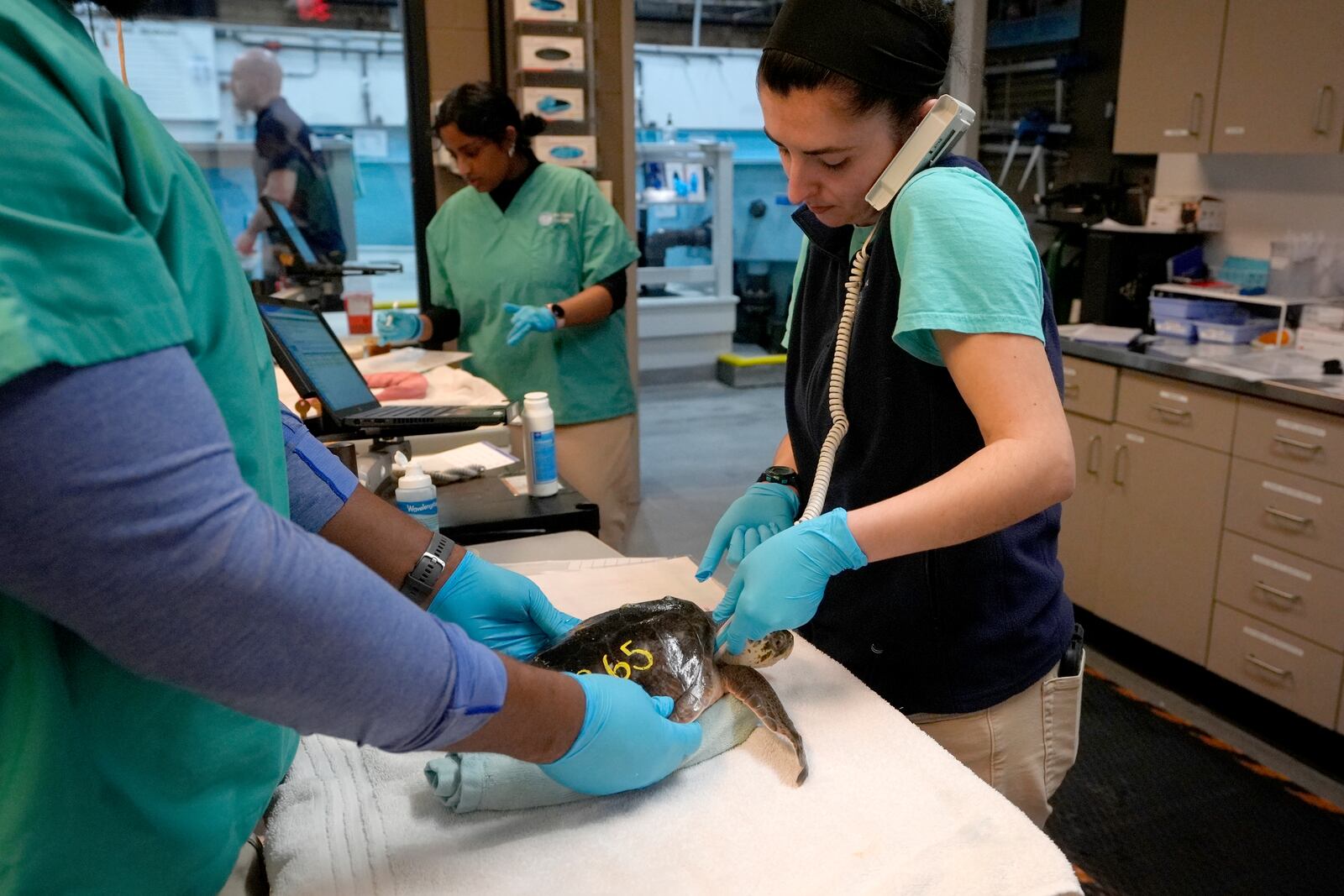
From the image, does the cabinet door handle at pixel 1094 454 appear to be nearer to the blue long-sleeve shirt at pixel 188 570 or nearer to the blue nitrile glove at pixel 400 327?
the blue nitrile glove at pixel 400 327

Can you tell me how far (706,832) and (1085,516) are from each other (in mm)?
2751

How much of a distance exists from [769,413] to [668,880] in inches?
220

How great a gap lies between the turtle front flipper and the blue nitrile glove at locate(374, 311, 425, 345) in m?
2.18

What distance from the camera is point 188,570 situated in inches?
21.0

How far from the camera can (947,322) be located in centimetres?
99

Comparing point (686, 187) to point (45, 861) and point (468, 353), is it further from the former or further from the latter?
point (45, 861)

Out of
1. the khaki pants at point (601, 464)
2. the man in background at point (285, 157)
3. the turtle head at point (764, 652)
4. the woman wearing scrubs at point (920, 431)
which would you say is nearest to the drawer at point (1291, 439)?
the woman wearing scrubs at point (920, 431)

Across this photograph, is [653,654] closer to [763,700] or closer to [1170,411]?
[763,700]

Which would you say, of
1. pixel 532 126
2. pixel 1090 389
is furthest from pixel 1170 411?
pixel 532 126

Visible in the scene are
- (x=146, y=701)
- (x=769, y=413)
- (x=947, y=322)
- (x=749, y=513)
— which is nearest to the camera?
(x=146, y=701)

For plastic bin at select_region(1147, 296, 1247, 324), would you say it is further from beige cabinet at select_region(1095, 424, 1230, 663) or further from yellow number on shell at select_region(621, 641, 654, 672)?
yellow number on shell at select_region(621, 641, 654, 672)

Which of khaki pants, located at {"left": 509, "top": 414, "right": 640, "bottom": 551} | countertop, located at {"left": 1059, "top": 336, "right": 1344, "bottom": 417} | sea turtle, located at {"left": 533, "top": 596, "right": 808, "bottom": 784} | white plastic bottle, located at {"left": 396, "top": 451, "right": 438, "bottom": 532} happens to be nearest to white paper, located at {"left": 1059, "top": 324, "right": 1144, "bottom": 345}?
countertop, located at {"left": 1059, "top": 336, "right": 1344, "bottom": 417}

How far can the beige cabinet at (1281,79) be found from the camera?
9.02 feet

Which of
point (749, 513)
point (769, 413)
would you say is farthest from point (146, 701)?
point (769, 413)
